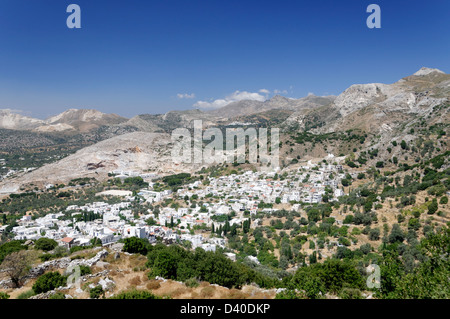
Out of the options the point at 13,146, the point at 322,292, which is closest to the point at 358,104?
the point at 322,292

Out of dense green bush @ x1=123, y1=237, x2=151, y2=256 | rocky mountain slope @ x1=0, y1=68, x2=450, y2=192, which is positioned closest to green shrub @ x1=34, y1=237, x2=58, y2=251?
dense green bush @ x1=123, y1=237, x2=151, y2=256

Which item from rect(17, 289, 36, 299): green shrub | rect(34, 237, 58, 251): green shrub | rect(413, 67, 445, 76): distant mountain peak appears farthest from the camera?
rect(413, 67, 445, 76): distant mountain peak

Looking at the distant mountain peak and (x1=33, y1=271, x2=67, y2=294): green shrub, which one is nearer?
(x1=33, y1=271, x2=67, y2=294): green shrub

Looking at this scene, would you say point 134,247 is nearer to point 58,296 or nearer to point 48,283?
point 48,283

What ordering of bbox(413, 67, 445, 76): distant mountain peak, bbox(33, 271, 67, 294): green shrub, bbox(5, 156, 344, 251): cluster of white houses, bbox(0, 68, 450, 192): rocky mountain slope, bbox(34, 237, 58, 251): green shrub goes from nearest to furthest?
bbox(33, 271, 67, 294): green shrub → bbox(34, 237, 58, 251): green shrub → bbox(5, 156, 344, 251): cluster of white houses → bbox(0, 68, 450, 192): rocky mountain slope → bbox(413, 67, 445, 76): distant mountain peak

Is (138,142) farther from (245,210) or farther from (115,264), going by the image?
(115,264)

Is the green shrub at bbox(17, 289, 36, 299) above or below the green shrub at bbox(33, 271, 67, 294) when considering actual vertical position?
below

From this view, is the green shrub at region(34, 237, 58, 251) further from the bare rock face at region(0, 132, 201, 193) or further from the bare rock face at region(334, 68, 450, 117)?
the bare rock face at region(334, 68, 450, 117)

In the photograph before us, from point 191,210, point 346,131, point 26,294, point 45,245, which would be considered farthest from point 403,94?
point 26,294

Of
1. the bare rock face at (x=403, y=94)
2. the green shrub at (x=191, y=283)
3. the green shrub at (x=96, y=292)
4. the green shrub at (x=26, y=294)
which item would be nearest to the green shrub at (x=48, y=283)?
the green shrub at (x=26, y=294)
